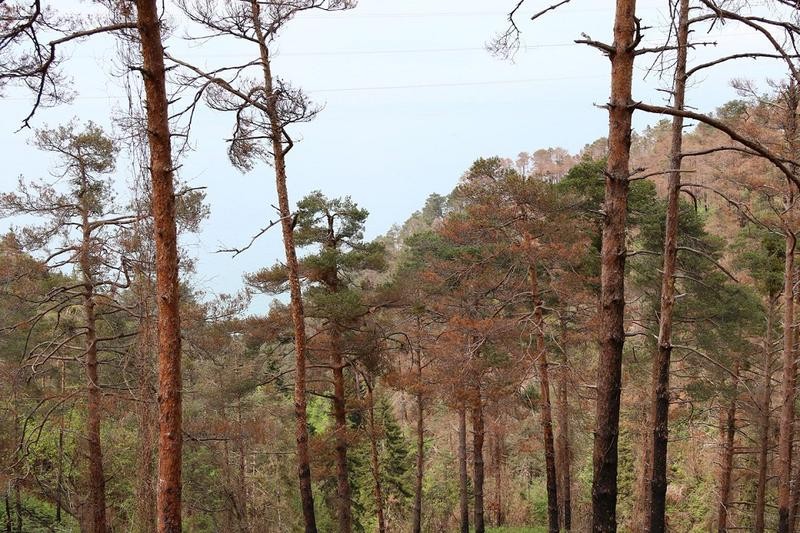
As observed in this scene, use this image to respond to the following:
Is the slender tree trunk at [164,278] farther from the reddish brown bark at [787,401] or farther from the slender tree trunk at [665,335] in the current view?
the reddish brown bark at [787,401]

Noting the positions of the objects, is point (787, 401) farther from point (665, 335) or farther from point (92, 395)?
point (92, 395)

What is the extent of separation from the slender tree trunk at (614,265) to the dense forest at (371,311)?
0.7 inches

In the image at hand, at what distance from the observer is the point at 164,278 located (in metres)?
5.19

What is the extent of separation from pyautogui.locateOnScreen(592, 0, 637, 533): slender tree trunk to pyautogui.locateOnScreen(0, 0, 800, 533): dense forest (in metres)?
0.02

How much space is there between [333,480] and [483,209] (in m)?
15.0

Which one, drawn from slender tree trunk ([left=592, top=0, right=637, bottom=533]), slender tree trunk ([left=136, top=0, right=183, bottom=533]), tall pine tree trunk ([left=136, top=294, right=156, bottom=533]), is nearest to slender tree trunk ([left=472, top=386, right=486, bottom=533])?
tall pine tree trunk ([left=136, top=294, right=156, bottom=533])

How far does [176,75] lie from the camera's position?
640 centimetres

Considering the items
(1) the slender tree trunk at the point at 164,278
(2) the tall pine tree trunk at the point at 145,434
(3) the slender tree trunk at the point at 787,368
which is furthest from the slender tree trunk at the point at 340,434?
(3) the slender tree trunk at the point at 787,368

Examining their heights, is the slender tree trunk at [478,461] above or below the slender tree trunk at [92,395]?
below

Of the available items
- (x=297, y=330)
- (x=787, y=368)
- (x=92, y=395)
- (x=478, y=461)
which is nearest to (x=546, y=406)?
(x=478, y=461)

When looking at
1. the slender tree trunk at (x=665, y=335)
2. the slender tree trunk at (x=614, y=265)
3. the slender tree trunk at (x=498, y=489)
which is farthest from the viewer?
the slender tree trunk at (x=498, y=489)

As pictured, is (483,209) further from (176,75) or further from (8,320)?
(8,320)

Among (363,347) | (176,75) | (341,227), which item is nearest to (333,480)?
(363,347)

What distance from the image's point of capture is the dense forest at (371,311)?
16.6 feet
